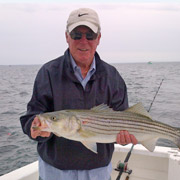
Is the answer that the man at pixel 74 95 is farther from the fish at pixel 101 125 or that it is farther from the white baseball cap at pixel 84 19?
the fish at pixel 101 125

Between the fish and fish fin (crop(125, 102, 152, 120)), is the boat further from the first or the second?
fish fin (crop(125, 102, 152, 120))

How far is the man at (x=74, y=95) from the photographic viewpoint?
10.7 feet

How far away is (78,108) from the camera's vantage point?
11.0 feet

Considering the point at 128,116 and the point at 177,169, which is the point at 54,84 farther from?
the point at 177,169

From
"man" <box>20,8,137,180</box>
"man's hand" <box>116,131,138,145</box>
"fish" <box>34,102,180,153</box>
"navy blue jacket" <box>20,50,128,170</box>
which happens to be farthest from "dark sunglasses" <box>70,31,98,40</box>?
"man's hand" <box>116,131,138,145</box>

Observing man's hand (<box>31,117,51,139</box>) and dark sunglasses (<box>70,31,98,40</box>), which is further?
dark sunglasses (<box>70,31,98,40</box>)

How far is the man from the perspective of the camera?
3256 mm

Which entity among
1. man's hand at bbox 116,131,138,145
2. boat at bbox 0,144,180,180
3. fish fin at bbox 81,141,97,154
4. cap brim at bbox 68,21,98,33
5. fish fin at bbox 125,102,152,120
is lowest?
boat at bbox 0,144,180,180

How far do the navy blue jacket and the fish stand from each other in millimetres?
205

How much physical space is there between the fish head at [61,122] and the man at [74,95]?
14cm

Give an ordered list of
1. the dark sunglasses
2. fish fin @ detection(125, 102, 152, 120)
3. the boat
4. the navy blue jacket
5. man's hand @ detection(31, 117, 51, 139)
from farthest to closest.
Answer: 1. the boat
2. fish fin @ detection(125, 102, 152, 120)
3. the dark sunglasses
4. the navy blue jacket
5. man's hand @ detection(31, 117, 51, 139)

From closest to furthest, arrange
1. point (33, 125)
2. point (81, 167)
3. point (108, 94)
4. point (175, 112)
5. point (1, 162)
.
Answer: point (33, 125) < point (81, 167) < point (108, 94) < point (1, 162) < point (175, 112)

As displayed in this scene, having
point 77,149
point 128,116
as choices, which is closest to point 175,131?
point 128,116

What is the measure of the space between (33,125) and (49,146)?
1.61ft
